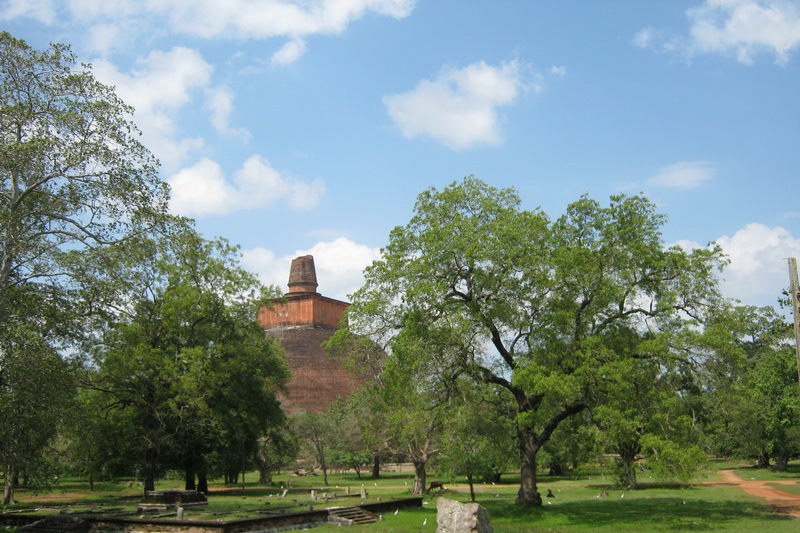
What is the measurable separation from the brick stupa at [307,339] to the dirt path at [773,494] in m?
33.9

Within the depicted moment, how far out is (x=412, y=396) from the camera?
20.6m

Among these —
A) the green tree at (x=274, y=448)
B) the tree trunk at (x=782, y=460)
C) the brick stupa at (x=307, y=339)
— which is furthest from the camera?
the brick stupa at (x=307, y=339)

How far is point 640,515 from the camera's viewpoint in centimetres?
1991

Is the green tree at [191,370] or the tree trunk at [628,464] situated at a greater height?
the green tree at [191,370]

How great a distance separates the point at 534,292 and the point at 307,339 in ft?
168

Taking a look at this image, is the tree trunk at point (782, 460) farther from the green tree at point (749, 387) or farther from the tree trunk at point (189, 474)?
the tree trunk at point (189, 474)

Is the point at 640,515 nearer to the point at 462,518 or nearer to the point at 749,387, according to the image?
the point at 462,518

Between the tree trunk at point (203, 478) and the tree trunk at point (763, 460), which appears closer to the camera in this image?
the tree trunk at point (203, 478)

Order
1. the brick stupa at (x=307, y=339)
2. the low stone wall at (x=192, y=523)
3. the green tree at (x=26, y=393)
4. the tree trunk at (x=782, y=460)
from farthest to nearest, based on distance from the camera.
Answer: the brick stupa at (x=307, y=339) < the tree trunk at (x=782, y=460) < the low stone wall at (x=192, y=523) < the green tree at (x=26, y=393)

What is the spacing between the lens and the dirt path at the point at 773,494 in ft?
68.4

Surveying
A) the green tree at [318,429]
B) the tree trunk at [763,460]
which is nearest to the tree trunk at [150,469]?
the green tree at [318,429]

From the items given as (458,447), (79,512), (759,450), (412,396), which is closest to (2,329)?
(79,512)

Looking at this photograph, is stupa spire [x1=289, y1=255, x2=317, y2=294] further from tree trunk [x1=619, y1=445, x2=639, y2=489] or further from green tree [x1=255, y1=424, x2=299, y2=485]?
tree trunk [x1=619, y1=445, x2=639, y2=489]

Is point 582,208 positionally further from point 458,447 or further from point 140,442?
point 140,442
